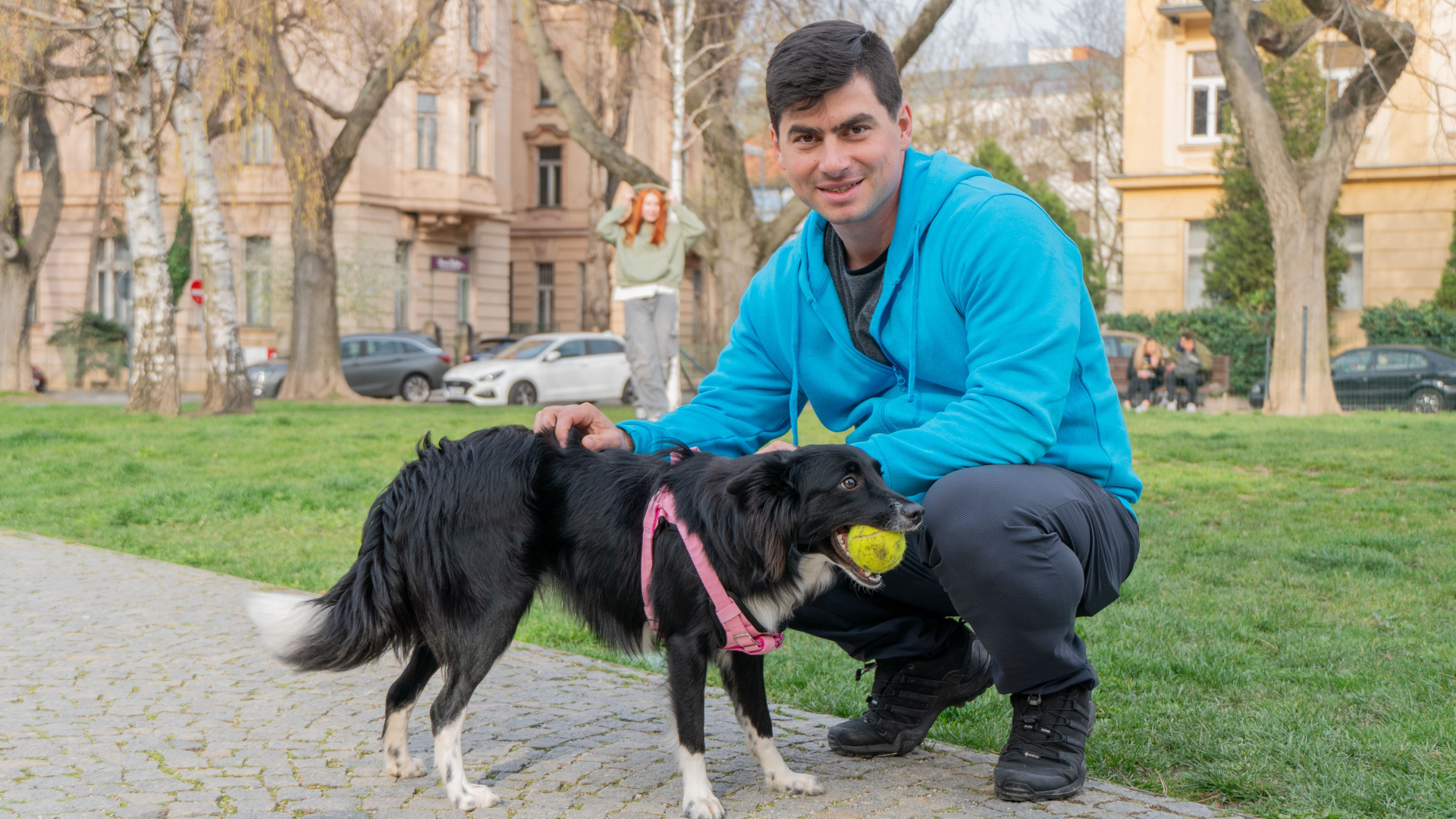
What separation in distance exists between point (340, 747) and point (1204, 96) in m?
32.4

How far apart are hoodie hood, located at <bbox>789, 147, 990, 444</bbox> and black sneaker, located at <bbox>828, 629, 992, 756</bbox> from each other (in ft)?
2.66

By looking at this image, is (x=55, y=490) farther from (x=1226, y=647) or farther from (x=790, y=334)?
(x=1226, y=647)

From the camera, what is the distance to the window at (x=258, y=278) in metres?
34.6

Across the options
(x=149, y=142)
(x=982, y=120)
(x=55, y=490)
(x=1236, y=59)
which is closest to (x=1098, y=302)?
(x=982, y=120)

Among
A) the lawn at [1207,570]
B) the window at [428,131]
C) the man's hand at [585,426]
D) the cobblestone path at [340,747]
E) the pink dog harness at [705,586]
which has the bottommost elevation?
the cobblestone path at [340,747]

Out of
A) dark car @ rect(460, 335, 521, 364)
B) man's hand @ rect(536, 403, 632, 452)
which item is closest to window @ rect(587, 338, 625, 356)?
dark car @ rect(460, 335, 521, 364)

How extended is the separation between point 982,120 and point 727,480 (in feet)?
139

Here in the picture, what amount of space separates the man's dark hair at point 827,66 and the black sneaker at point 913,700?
159 cm

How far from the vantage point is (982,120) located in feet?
142

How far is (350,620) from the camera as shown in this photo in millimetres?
3240

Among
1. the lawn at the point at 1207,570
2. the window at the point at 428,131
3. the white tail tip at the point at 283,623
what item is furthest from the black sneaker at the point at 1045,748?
the window at the point at 428,131

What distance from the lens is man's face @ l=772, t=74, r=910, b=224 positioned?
3.20m

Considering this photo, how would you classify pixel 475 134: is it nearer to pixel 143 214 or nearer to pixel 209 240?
pixel 209 240

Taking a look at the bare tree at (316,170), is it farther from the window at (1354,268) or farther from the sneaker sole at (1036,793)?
the window at (1354,268)
